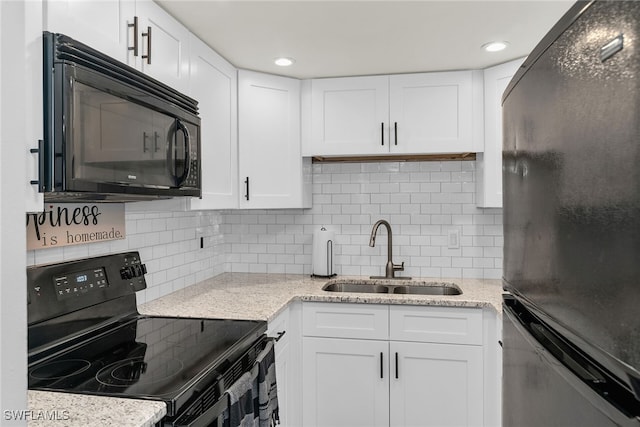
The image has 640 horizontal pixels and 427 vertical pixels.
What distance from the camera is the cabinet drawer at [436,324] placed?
7.43 ft

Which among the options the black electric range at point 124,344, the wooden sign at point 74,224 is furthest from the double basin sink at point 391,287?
the wooden sign at point 74,224

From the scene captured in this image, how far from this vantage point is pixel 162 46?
1.71 m

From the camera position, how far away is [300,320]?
2.41m

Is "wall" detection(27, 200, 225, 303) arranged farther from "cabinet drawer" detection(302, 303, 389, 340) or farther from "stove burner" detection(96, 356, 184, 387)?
"cabinet drawer" detection(302, 303, 389, 340)

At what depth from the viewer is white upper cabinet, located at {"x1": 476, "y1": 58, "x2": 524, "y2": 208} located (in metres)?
2.46

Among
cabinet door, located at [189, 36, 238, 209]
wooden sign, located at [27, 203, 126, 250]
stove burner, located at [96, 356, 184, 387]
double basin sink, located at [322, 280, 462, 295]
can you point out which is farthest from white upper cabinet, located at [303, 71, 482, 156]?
stove burner, located at [96, 356, 184, 387]

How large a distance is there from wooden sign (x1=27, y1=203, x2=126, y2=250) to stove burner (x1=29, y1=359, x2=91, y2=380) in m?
0.39

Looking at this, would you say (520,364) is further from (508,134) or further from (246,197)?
(246,197)

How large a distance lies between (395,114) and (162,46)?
1.41 m

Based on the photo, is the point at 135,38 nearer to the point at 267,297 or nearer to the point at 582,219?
the point at 267,297

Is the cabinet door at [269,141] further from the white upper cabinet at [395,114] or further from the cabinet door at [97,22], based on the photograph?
the cabinet door at [97,22]

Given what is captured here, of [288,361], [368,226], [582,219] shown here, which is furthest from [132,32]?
[368,226]

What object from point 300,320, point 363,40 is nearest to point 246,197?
point 300,320

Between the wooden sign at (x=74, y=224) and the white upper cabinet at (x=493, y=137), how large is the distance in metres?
1.94
